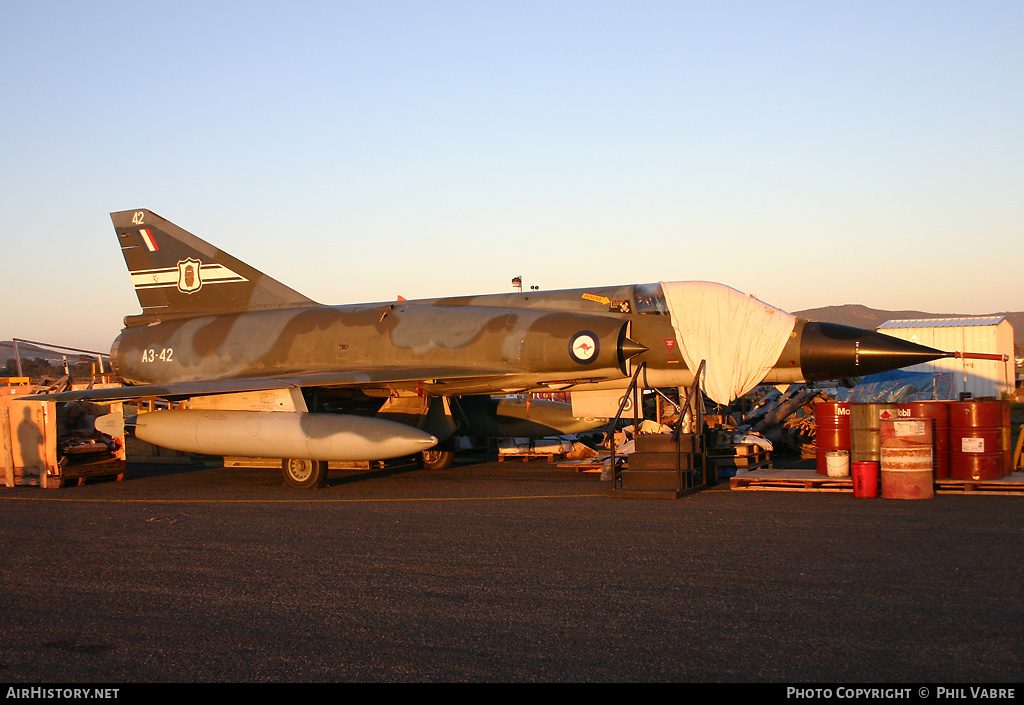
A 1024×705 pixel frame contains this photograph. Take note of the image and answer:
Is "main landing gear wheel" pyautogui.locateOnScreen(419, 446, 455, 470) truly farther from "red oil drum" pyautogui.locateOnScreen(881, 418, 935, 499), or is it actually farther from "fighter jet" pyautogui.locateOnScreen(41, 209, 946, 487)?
"red oil drum" pyautogui.locateOnScreen(881, 418, 935, 499)

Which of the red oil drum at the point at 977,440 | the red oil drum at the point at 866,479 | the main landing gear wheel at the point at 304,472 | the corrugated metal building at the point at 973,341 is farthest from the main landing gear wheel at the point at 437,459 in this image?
the corrugated metal building at the point at 973,341

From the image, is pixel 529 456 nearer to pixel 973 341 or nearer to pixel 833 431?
pixel 833 431

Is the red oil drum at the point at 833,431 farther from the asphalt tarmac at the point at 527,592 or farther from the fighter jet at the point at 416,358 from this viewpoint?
the asphalt tarmac at the point at 527,592

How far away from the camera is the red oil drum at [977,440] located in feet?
36.1

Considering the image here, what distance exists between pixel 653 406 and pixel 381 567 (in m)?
14.0

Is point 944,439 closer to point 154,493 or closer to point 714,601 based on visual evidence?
point 714,601

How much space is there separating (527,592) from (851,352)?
7835 mm

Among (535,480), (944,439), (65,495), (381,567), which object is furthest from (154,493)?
(944,439)

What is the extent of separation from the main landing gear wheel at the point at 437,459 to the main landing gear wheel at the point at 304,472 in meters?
2.91

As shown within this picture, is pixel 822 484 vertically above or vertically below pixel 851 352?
below

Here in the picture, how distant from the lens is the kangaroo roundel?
13.3m

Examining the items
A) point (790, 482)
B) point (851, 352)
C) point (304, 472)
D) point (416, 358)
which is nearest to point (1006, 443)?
point (851, 352)

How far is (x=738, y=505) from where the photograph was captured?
10539 mm

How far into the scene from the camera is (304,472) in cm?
1398
